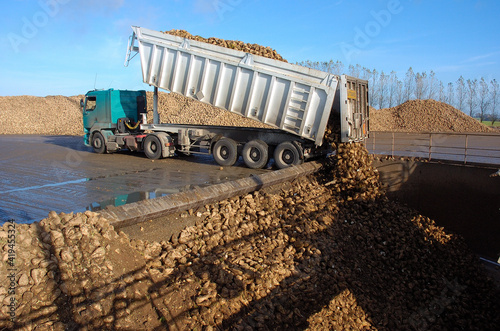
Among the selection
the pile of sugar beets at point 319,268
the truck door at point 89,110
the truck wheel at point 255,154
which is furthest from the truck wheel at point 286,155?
the truck door at point 89,110

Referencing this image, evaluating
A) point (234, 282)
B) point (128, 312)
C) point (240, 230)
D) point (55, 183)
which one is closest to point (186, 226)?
point (240, 230)

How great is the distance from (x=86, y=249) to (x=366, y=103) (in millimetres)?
9009

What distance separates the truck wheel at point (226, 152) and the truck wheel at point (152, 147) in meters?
2.32

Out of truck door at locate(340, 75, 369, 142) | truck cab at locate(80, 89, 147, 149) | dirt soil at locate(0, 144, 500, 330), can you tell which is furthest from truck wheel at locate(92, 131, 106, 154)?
truck door at locate(340, 75, 369, 142)

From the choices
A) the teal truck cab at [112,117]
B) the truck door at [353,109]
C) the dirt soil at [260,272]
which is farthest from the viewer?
the teal truck cab at [112,117]

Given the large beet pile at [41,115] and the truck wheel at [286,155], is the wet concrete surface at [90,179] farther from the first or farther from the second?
the large beet pile at [41,115]

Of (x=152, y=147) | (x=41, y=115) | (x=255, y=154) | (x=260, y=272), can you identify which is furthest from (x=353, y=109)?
(x=41, y=115)

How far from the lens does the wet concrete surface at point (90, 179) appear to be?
673 centimetres

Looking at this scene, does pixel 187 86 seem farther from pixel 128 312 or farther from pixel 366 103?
pixel 128 312

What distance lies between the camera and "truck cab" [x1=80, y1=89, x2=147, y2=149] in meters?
13.8

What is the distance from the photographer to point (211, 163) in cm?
1211

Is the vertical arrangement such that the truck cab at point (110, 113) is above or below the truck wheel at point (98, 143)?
above

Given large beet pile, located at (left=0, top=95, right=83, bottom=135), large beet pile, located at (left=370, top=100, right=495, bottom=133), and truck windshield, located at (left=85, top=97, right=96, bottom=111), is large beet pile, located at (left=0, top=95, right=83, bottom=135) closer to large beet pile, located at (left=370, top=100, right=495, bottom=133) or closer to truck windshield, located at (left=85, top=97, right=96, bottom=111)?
truck windshield, located at (left=85, top=97, right=96, bottom=111)

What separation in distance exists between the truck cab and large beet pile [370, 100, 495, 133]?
18400mm
